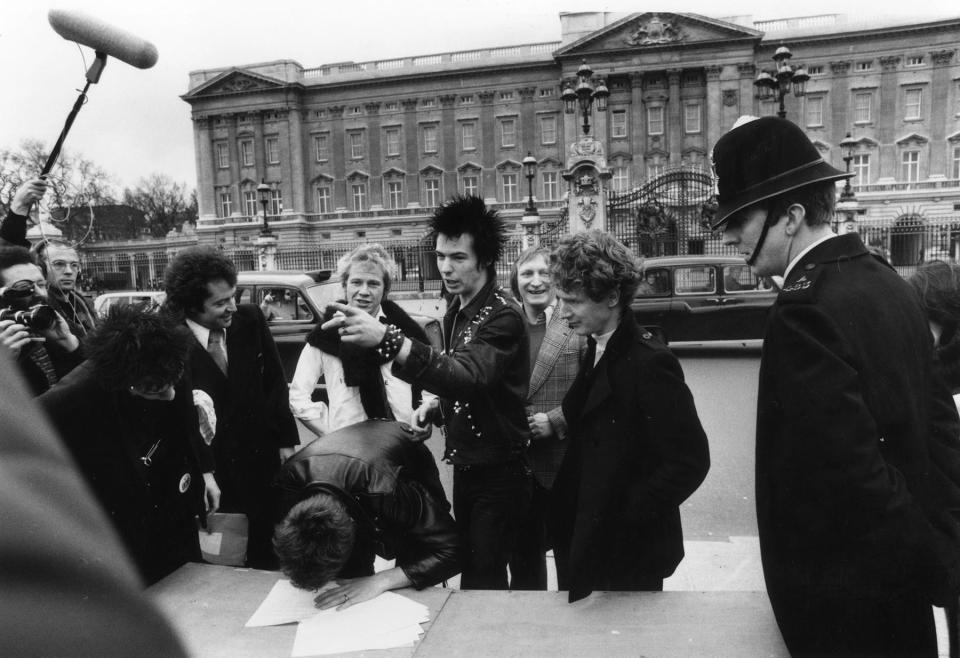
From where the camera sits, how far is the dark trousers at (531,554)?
3.02 m

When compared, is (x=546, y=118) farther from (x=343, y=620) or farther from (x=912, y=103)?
(x=343, y=620)

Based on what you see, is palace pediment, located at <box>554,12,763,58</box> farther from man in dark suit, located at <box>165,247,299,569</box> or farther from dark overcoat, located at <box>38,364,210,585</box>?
dark overcoat, located at <box>38,364,210,585</box>

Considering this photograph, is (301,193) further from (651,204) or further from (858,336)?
(858,336)

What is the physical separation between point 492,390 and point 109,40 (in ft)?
6.45

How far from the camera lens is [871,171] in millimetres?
43562

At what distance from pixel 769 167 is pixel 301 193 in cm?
5175

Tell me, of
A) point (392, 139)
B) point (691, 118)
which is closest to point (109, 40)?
point (691, 118)

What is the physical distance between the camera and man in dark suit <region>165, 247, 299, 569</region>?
337 centimetres

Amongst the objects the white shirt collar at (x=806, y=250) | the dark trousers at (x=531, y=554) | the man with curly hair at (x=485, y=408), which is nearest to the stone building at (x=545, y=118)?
the man with curly hair at (x=485, y=408)

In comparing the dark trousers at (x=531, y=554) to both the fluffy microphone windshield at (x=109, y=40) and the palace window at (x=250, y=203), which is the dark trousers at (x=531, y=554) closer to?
the fluffy microphone windshield at (x=109, y=40)

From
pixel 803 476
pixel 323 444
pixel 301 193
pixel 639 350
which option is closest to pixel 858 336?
pixel 803 476

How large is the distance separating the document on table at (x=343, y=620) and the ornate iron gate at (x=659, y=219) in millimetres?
21294

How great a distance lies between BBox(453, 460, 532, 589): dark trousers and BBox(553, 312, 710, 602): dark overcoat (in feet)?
1.50

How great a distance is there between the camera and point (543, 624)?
204 cm
